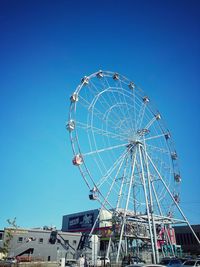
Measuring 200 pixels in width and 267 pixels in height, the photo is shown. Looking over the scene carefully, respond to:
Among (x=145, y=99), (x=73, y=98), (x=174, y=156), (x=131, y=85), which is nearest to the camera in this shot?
(x=73, y=98)

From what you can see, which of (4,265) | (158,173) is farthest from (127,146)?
(4,265)

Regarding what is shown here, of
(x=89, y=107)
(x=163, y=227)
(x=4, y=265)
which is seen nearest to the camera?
(x=4, y=265)

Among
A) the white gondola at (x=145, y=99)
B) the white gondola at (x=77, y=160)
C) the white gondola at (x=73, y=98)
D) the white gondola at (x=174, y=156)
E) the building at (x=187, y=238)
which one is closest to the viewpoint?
the white gondola at (x=77, y=160)

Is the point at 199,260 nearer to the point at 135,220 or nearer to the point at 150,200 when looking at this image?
the point at 150,200

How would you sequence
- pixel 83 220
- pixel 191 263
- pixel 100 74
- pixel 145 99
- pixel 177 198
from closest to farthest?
pixel 191 263
pixel 100 74
pixel 177 198
pixel 145 99
pixel 83 220

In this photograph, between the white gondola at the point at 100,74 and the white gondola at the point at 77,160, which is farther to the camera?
the white gondola at the point at 100,74

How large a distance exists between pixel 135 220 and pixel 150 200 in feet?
13.5

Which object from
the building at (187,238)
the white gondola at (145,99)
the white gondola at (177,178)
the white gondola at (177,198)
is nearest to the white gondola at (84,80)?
the white gondola at (145,99)

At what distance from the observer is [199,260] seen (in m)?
21.6

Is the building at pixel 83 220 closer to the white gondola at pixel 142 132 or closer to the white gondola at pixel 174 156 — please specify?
the white gondola at pixel 174 156

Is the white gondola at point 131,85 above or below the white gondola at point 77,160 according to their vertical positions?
above

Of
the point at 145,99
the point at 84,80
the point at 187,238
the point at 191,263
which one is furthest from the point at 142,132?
the point at 187,238

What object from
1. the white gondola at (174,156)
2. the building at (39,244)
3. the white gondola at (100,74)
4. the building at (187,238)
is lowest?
the building at (39,244)

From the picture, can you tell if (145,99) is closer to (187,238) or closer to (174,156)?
(174,156)
